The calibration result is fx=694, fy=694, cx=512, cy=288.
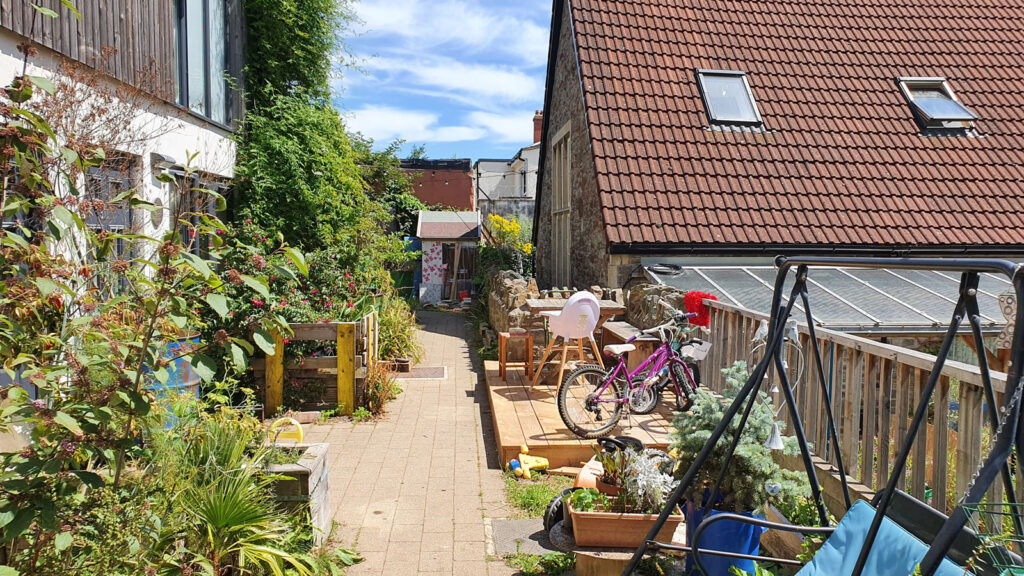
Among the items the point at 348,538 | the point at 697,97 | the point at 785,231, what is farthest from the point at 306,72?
the point at 348,538

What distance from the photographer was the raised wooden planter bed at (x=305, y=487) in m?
3.79

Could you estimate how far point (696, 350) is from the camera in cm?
579

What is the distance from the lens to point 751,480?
3.45 metres

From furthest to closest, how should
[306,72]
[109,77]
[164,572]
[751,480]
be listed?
[306,72] < [109,77] < [751,480] < [164,572]

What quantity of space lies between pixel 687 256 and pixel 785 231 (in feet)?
4.66

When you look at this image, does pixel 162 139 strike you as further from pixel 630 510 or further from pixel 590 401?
pixel 630 510

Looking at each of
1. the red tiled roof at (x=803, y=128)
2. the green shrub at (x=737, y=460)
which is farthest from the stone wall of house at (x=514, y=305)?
the green shrub at (x=737, y=460)

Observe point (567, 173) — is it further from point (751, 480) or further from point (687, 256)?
point (751, 480)

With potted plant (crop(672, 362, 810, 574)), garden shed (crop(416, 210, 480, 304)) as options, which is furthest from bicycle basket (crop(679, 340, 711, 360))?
garden shed (crop(416, 210, 480, 304))

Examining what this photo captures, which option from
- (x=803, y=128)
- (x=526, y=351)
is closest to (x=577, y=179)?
(x=803, y=128)

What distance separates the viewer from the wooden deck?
5.67 metres

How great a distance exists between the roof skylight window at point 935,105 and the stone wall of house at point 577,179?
213 inches

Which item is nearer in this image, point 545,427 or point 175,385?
point 175,385

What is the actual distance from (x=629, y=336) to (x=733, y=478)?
12.5 ft
